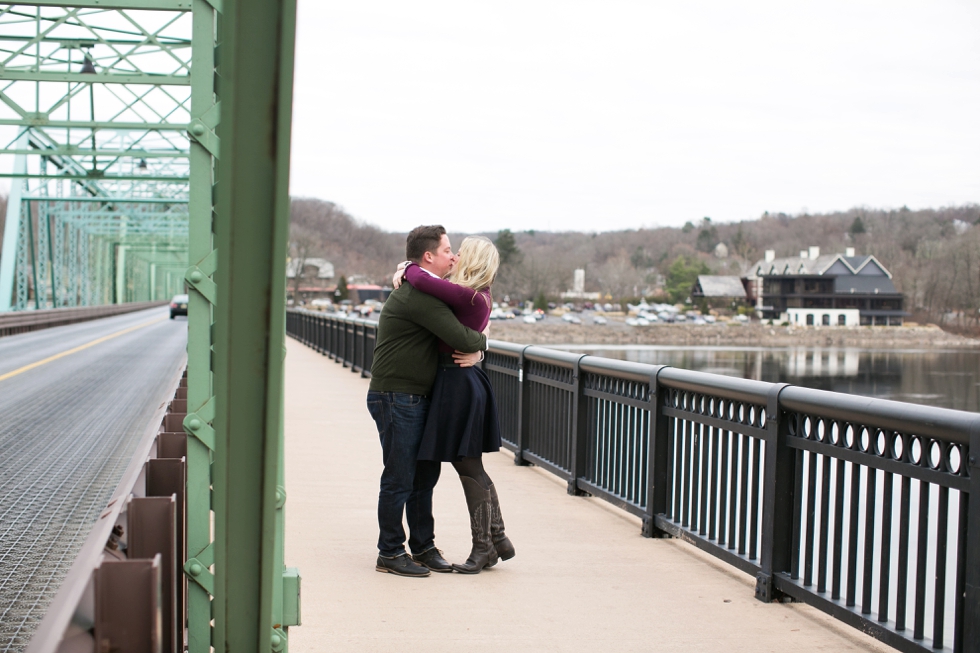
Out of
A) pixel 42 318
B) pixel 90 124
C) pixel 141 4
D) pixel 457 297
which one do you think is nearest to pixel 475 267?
pixel 457 297

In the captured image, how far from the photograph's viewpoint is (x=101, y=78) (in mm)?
20781

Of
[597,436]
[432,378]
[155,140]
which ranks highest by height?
[155,140]

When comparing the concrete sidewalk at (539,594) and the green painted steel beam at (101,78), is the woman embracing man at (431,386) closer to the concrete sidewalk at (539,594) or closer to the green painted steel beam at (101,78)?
the concrete sidewalk at (539,594)

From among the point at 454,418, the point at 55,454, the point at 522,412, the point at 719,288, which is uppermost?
the point at 719,288

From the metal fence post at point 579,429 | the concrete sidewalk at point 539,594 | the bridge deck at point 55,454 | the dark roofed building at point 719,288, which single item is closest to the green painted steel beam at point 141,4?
the bridge deck at point 55,454

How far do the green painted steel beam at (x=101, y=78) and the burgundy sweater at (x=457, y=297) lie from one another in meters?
17.0

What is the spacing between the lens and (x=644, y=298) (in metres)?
175

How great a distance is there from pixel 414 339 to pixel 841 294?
421 feet

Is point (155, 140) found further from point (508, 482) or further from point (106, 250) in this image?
point (106, 250)

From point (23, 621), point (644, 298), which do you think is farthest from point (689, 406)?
point (644, 298)

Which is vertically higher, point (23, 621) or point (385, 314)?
point (385, 314)

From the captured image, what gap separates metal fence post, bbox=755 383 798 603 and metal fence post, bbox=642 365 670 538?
4.74 feet

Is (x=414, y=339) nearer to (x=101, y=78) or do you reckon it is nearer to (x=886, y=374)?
(x=101, y=78)

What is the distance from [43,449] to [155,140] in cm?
2611
